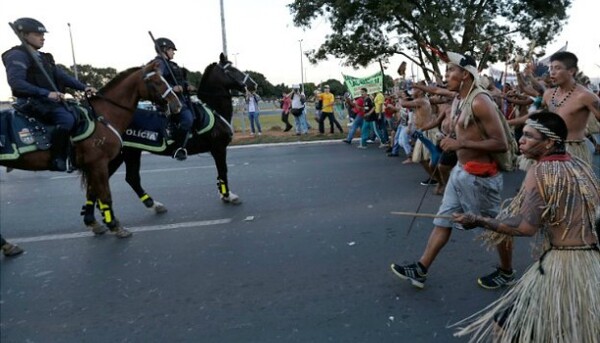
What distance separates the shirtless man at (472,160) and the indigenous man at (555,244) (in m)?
0.97

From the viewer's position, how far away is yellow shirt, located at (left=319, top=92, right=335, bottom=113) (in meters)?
16.0

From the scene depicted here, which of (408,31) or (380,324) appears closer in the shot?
(380,324)

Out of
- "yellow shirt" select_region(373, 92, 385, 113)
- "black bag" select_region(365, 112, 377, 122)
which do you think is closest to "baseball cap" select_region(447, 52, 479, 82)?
"black bag" select_region(365, 112, 377, 122)

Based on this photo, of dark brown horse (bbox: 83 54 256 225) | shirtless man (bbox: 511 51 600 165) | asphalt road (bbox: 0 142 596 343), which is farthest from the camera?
dark brown horse (bbox: 83 54 256 225)

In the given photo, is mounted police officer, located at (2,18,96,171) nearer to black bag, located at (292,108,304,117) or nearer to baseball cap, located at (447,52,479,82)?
baseball cap, located at (447,52,479,82)

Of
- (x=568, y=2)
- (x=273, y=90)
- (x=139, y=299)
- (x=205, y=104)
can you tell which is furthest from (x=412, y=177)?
(x=273, y=90)

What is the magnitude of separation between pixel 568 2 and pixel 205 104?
13992mm

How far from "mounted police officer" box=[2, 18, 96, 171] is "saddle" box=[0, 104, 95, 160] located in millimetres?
77

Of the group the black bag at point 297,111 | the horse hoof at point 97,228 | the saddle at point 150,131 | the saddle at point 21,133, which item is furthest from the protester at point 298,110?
the saddle at point 21,133

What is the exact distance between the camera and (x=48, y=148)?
5.16 m

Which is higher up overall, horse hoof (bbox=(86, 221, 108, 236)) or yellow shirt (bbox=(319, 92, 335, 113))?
yellow shirt (bbox=(319, 92, 335, 113))

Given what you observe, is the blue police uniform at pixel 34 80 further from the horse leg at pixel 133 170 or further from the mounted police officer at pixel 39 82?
the horse leg at pixel 133 170

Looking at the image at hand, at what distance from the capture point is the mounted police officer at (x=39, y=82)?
491 centimetres

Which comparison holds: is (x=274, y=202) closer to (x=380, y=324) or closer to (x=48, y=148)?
(x=48, y=148)
